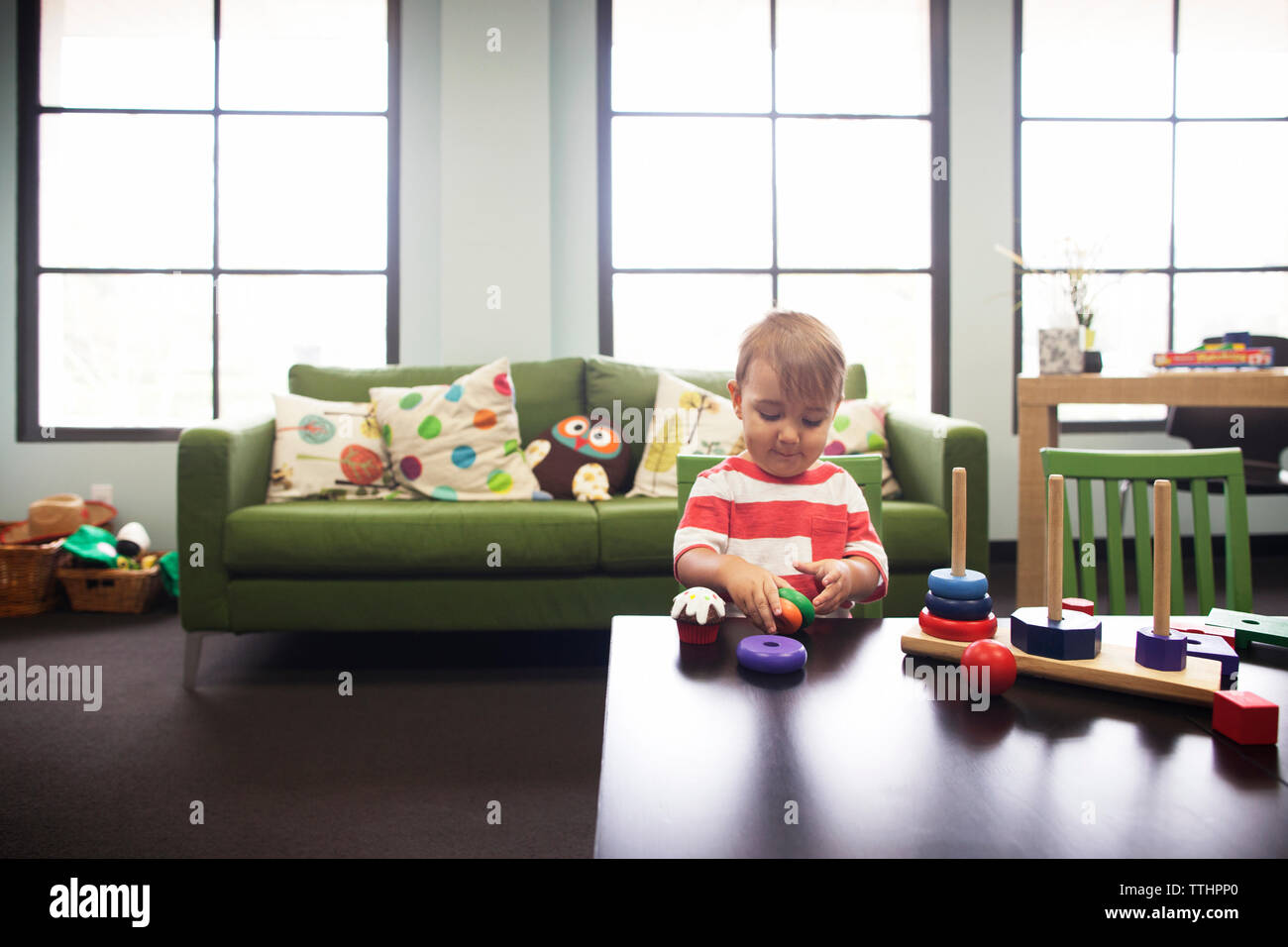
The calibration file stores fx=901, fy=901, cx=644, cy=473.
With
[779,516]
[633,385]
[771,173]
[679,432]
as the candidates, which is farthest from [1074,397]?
[779,516]

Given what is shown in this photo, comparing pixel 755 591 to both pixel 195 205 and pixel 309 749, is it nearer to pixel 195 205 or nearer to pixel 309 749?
pixel 309 749

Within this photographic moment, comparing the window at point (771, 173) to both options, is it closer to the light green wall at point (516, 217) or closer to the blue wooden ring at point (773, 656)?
the light green wall at point (516, 217)

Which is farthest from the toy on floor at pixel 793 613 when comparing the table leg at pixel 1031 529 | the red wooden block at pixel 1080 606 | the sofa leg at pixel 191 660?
the sofa leg at pixel 191 660

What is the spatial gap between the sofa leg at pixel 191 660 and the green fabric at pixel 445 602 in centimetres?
11

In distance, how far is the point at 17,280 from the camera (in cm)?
363

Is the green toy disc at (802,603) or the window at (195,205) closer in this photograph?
the green toy disc at (802,603)

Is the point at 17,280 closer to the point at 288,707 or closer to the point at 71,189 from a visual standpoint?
the point at 71,189

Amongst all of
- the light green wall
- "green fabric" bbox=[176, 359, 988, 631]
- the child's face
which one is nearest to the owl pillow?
"green fabric" bbox=[176, 359, 988, 631]

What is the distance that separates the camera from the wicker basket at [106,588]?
3.22m

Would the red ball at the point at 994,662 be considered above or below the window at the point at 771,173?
below

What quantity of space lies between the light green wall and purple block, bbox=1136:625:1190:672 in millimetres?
2906

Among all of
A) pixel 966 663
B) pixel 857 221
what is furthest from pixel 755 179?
pixel 966 663

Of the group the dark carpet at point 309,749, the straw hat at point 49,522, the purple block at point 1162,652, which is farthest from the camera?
the straw hat at point 49,522
